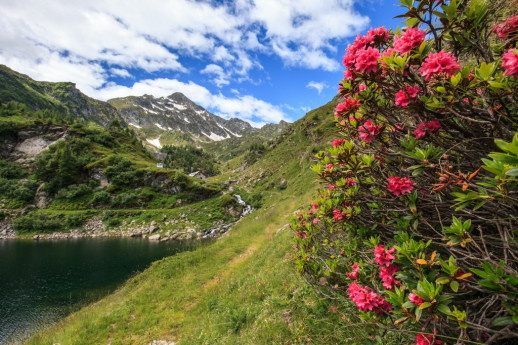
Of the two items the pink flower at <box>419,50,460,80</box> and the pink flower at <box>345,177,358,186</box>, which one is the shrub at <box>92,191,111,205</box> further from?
the pink flower at <box>419,50,460,80</box>

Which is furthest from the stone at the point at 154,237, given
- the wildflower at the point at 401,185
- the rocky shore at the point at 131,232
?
the wildflower at the point at 401,185

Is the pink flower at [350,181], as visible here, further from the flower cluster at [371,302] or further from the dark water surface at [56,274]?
the dark water surface at [56,274]

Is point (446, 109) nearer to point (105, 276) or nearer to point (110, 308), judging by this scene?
point (110, 308)

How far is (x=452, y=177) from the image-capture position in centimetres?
228

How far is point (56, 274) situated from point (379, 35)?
35500 millimetres

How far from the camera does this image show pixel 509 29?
8.02ft

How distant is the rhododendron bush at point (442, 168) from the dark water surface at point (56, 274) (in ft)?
69.7

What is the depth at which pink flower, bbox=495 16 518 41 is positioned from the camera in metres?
2.41

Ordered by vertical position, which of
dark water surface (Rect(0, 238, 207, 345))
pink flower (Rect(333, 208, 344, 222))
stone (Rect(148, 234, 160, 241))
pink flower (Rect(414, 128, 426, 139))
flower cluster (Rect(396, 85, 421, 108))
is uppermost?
flower cluster (Rect(396, 85, 421, 108))

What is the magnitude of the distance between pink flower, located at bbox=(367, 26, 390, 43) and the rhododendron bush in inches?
0.6

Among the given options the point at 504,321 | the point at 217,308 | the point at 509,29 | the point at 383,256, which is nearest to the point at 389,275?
the point at 383,256

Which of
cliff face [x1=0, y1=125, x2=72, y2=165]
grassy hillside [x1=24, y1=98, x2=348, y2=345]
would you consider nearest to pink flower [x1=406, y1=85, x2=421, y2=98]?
grassy hillside [x1=24, y1=98, x2=348, y2=345]

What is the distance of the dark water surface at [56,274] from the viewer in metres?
16.1

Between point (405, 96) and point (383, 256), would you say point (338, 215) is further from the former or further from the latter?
point (405, 96)
